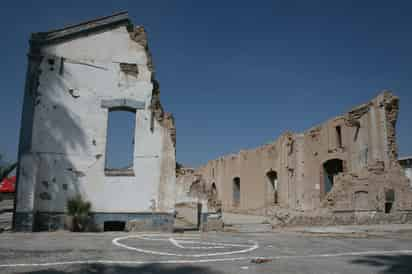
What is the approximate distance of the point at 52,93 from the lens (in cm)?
1140

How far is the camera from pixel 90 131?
11.5 metres

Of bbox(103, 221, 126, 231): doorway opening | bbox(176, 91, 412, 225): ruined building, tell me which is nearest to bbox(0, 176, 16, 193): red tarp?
bbox(176, 91, 412, 225): ruined building

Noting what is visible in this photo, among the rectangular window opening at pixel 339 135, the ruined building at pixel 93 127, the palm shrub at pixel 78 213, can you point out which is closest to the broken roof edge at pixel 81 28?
the ruined building at pixel 93 127

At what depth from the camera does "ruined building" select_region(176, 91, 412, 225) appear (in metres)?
16.6

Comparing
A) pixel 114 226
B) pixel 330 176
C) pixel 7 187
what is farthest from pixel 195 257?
pixel 7 187

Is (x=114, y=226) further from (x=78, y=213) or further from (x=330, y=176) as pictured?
(x=330, y=176)

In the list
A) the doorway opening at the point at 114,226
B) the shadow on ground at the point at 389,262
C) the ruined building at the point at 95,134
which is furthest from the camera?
the doorway opening at the point at 114,226

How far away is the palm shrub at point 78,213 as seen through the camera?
10805 millimetres

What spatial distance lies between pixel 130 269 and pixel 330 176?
2010 cm

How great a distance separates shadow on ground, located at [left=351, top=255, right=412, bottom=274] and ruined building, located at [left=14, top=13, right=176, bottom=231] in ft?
21.6

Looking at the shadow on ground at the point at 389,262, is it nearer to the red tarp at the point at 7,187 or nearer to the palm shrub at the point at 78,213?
the palm shrub at the point at 78,213

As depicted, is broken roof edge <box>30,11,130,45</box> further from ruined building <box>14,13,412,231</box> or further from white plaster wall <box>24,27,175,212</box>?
white plaster wall <box>24,27,175,212</box>

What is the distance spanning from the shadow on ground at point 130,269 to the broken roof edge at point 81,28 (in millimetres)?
8647

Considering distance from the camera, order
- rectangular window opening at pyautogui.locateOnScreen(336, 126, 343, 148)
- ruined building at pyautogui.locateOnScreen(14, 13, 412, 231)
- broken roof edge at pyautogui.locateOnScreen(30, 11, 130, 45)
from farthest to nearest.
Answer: rectangular window opening at pyautogui.locateOnScreen(336, 126, 343, 148) < broken roof edge at pyautogui.locateOnScreen(30, 11, 130, 45) < ruined building at pyautogui.locateOnScreen(14, 13, 412, 231)
